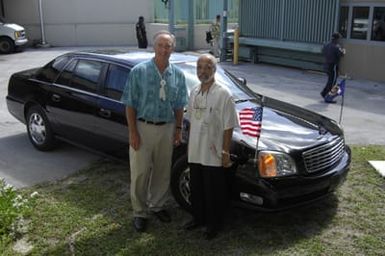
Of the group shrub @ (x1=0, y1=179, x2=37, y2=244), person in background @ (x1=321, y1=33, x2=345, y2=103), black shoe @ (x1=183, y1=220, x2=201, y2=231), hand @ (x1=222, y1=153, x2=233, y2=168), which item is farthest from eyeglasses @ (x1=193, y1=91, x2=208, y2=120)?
person in background @ (x1=321, y1=33, x2=345, y2=103)

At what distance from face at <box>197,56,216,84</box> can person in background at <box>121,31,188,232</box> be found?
0.35 m

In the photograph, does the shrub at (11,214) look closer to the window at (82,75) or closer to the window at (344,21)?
the window at (82,75)

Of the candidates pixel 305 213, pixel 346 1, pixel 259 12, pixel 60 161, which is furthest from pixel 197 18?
pixel 305 213

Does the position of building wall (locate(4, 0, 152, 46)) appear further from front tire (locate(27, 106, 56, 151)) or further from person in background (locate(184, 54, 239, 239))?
person in background (locate(184, 54, 239, 239))

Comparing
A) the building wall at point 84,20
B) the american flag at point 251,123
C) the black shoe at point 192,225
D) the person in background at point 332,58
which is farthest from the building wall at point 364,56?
the building wall at point 84,20

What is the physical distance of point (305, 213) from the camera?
16.2 ft

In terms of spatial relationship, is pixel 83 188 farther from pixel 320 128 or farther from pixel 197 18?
pixel 197 18

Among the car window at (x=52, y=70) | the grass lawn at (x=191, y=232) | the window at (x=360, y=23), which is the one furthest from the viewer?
the window at (x=360, y=23)

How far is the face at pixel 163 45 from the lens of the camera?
4129mm

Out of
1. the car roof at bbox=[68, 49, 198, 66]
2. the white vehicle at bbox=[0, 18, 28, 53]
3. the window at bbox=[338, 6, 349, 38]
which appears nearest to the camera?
the car roof at bbox=[68, 49, 198, 66]

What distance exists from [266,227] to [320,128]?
123cm

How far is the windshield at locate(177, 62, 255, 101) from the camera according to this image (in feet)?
18.2

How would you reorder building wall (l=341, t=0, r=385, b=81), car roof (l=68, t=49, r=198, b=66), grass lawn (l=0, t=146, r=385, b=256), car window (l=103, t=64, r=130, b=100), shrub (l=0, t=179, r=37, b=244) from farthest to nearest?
building wall (l=341, t=0, r=385, b=81) < car roof (l=68, t=49, r=198, b=66) < car window (l=103, t=64, r=130, b=100) < shrub (l=0, t=179, r=37, b=244) < grass lawn (l=0, t=146, r=385, b=256)

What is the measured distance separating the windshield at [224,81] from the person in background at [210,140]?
1.37 meters
